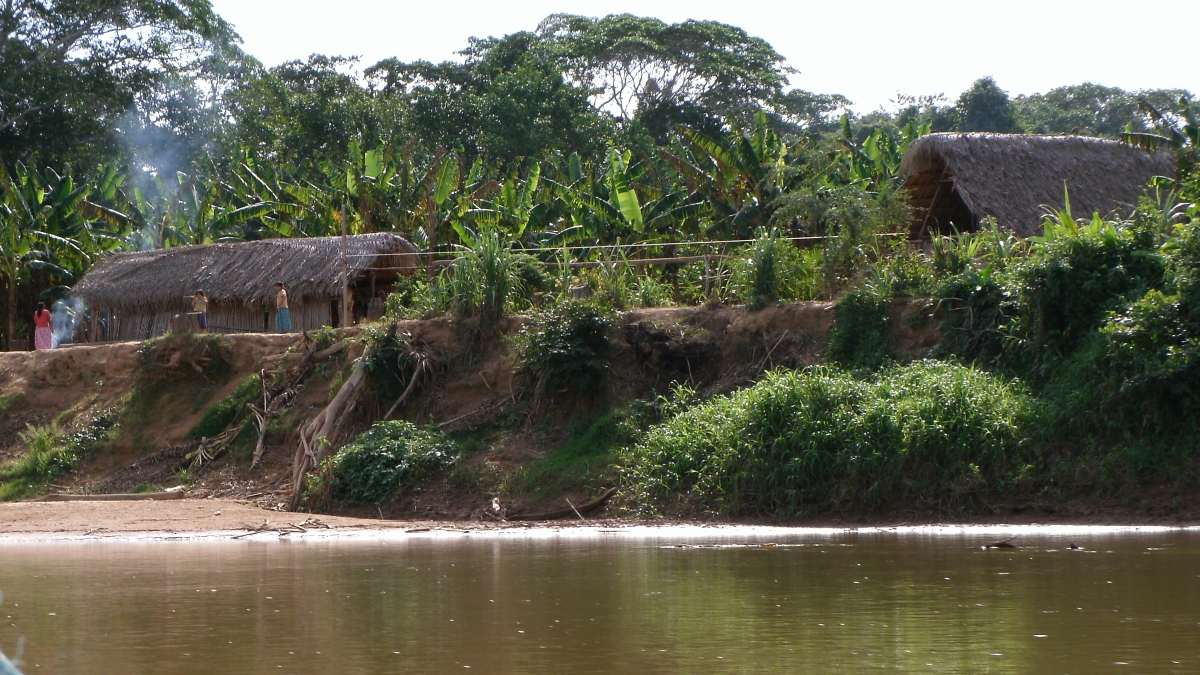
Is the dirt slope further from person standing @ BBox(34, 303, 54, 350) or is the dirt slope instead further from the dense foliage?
person standing @ BBox(34, 303, 54, 350)

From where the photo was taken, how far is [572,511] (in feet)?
46.9

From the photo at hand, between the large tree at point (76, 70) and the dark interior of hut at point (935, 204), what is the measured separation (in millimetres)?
24092

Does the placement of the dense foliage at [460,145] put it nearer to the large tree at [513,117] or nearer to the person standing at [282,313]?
the large tree at [513,117]

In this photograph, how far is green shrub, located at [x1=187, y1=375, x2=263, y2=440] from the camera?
59.7ft

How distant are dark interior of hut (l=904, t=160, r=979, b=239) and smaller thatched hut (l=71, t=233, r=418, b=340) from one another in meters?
8.82

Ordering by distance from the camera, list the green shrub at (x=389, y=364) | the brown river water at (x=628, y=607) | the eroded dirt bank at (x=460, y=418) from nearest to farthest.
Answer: the brown river water at (x=628, y=607), the eroded dirt bank at (x=460, y=418), the green shrub at (x=389, y=364)

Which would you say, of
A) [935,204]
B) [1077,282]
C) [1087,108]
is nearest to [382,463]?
[1077,282]

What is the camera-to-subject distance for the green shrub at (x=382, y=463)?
49.6 feet

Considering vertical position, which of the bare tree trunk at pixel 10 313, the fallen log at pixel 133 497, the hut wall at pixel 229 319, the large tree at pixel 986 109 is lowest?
the fallen log at pixel 133 497

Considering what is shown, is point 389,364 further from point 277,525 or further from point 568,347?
point 277,525

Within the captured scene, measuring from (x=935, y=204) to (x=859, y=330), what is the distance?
208 inches

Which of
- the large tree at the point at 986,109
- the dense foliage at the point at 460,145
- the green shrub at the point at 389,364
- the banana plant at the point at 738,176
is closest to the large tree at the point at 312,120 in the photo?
the dense foliage at the point at 460,145

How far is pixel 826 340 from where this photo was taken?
1608 centimetres

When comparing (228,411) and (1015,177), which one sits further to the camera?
(1015,177)
